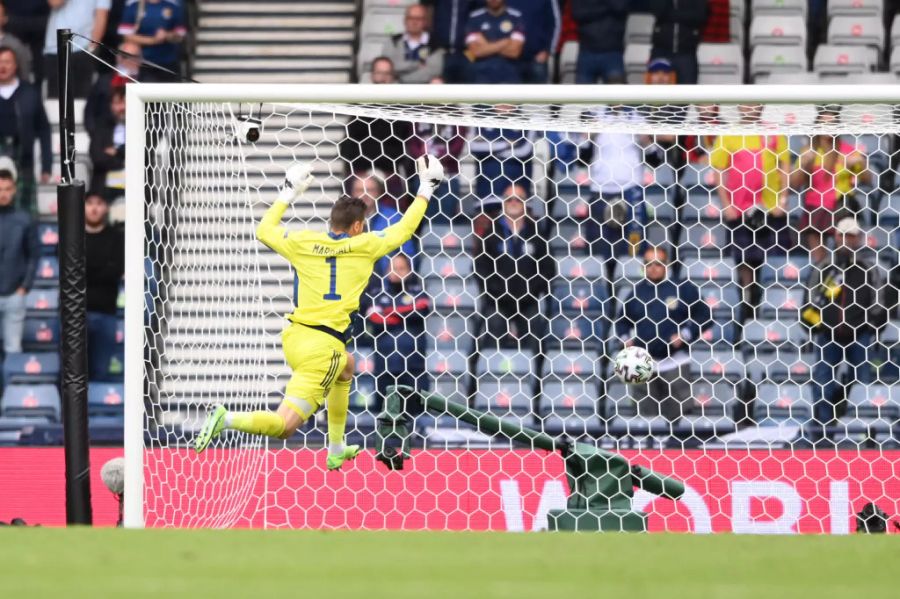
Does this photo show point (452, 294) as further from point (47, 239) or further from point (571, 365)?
point (47, 239)

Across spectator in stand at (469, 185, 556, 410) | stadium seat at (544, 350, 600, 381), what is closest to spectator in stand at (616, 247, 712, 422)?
stadium seat at (544, 350, 600, 381)

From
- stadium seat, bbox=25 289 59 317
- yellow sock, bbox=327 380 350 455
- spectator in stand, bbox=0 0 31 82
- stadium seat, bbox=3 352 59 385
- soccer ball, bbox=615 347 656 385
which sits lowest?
stadium seat, bbox=3 352 59 385

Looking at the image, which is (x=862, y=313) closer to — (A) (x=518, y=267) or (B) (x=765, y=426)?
(B) (x=765, y=426)

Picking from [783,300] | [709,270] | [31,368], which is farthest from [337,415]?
[31,368]

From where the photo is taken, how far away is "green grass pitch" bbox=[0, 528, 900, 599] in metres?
3.48

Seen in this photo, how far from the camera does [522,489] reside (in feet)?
24.4

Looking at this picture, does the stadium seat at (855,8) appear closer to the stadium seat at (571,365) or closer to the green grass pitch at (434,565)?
the stadium seat at (571,365)

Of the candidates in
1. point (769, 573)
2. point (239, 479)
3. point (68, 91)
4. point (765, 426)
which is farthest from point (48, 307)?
point (769, 573)

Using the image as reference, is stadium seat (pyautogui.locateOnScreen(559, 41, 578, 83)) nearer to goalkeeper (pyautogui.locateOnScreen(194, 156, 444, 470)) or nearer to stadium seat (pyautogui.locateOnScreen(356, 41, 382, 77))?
stadium seat (pyautogui.locateOnScreen(356, 41, 382, 77))

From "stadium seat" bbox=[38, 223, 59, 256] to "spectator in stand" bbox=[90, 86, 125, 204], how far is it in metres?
0.43

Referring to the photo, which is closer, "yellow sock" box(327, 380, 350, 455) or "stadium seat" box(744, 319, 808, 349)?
"yellow sock" box(327, 380, 350, 455)

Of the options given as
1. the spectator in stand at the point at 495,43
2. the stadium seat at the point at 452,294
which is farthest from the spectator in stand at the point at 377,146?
the spectator in stand at the point at 495,43

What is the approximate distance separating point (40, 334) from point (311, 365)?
4024 mm

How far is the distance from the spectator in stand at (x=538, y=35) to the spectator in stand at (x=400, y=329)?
9.14 ft
